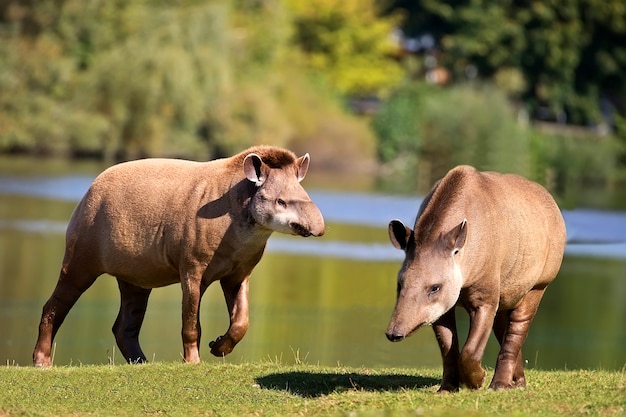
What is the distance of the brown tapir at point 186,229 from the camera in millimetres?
12805

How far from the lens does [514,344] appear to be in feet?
38.3

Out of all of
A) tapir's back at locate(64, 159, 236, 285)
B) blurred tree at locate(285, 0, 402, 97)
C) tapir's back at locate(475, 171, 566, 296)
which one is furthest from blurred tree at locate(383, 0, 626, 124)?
tapir's back at locate(475, 171, 566, 296)

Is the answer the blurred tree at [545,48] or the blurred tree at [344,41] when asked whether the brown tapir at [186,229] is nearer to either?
the blurred tree at [545,48]

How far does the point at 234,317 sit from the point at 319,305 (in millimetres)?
11109

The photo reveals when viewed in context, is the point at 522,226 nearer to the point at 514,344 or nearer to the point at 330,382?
the point at 514,344

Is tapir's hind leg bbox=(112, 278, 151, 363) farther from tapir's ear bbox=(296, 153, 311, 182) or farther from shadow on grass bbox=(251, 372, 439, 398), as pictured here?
shadow on grass bbox=(251, 372, 439, 398)

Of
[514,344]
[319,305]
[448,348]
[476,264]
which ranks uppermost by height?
[476,264]

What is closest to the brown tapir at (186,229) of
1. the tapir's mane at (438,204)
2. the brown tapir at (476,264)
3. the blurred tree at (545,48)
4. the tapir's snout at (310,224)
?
the tapir's snout at (310,224)

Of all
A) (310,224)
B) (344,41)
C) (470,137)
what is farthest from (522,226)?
(344,41)

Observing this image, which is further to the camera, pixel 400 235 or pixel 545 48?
pixel 545 48

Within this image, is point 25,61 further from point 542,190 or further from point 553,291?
point 542,190

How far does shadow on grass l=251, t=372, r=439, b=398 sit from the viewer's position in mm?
11500

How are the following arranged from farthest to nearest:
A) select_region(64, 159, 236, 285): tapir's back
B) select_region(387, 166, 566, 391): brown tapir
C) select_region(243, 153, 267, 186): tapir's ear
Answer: select_region(64, 159, 236, 285): tapir's back
select_region(243, 153, 267, 186): tapir's ear
select_region(387, 166, 566, 391): brown tapir

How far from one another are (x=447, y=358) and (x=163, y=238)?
134 inches
